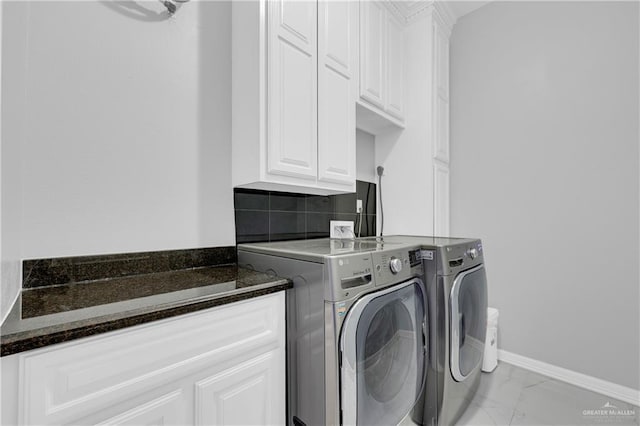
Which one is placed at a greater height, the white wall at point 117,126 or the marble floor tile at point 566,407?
the white wall at point 117,126

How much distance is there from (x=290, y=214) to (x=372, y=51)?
126cm

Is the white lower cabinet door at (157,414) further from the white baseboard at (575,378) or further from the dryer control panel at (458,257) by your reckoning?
the white baseboard at (575,378)

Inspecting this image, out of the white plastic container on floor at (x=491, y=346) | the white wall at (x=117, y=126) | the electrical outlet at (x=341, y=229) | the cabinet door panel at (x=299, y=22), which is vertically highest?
the cabinet door panel at (x=299, y=22)

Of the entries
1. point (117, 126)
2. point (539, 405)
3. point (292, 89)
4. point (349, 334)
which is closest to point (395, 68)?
point (292, 89)

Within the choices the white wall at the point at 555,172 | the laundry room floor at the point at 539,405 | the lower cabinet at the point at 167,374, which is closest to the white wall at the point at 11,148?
the lower cabinet at the point at 167,374

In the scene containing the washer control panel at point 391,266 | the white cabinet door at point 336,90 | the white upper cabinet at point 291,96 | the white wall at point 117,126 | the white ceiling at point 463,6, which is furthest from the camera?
the white ceiling at point 463,6

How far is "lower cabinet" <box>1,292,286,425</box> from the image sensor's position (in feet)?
2.08

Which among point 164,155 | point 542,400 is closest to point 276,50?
point 164,155

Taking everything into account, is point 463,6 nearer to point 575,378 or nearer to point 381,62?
point 381,62

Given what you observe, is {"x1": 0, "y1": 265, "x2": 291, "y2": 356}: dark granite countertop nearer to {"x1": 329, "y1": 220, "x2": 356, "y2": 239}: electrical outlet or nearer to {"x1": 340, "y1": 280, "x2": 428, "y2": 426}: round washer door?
{"x1": 340, "y1": 280, "x2": 428, "y2": 426}: round washer door

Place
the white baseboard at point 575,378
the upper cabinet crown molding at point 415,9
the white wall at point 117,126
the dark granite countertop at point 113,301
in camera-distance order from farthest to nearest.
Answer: the upper cabinet crown molding at point 415,9
the white baseboard at point 575,378
the white wall at point 117,126
the dark granite countertop at point 113,301

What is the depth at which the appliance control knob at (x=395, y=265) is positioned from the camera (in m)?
1.27

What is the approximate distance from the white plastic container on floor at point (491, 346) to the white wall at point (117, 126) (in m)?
1.93

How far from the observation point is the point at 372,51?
2039mm
